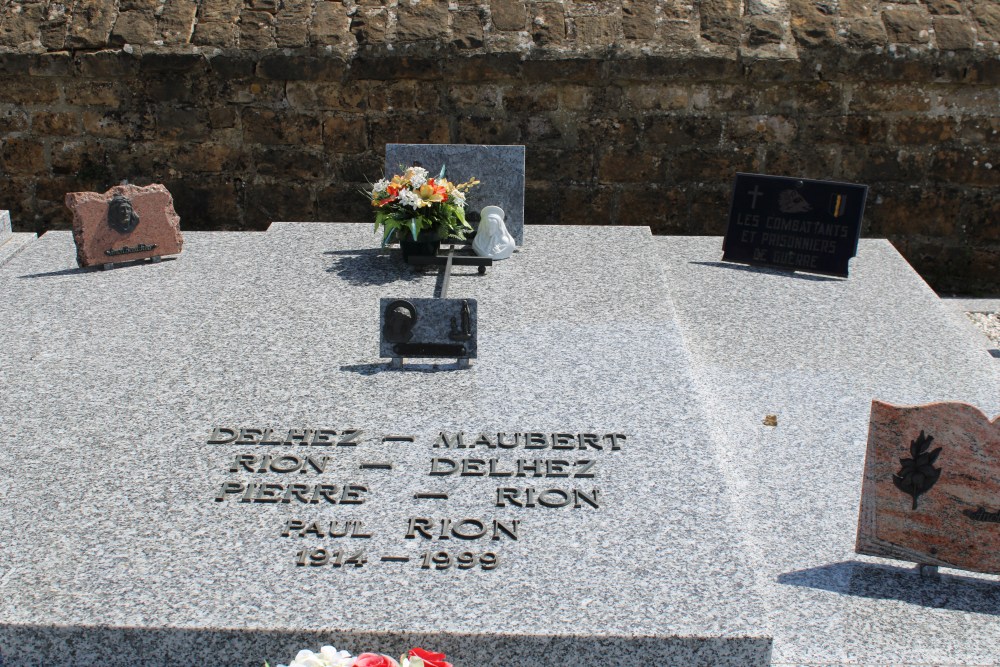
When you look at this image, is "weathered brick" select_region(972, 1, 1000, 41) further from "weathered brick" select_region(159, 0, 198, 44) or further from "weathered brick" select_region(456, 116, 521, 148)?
"weathered brick" select_region(159, 0, 198, 44)

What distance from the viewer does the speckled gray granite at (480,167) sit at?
19.7 feet

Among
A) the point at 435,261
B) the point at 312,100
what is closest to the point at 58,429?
the point at 435,261

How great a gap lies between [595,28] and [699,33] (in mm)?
642

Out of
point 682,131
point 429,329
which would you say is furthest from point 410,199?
point 682,131

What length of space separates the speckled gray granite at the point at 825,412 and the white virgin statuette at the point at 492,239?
92 centimetres

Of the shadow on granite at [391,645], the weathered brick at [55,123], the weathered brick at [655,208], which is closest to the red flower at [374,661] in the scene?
the shadow on granite at [391,645]

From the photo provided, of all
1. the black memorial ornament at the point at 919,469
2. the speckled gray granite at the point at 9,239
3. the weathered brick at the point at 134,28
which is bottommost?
the speckled gray granite at the point at 9,239

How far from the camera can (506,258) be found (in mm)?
5902

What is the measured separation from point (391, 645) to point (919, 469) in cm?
165

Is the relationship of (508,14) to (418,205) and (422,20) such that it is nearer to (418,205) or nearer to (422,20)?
(422,20)

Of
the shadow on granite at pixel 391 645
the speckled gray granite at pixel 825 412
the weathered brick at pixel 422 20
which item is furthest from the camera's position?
the weathered brick at pixel 422 20

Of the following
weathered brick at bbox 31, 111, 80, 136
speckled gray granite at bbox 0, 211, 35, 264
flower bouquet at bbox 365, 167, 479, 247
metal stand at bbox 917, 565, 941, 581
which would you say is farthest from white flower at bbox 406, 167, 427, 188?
metal stand at bbox 917, 565, 941, 581
